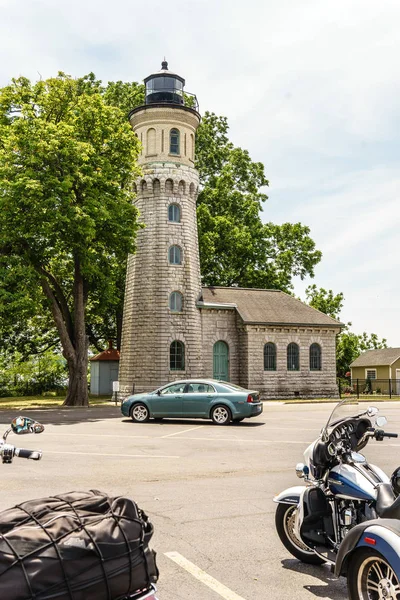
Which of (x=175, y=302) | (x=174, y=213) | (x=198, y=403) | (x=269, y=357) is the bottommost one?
(x=198, y=403)

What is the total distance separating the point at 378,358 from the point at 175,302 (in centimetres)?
2909

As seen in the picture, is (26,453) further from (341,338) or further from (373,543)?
(341,338)

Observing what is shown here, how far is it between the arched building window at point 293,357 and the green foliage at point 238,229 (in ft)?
27.9

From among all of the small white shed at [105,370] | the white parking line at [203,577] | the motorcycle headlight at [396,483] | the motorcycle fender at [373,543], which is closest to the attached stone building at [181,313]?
the small white shed at [105,370]

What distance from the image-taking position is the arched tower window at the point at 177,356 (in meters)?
36.2

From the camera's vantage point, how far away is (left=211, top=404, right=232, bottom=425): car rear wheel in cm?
1962

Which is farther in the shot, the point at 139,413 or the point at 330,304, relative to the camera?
the point at 330,304

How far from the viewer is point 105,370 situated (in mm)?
42906

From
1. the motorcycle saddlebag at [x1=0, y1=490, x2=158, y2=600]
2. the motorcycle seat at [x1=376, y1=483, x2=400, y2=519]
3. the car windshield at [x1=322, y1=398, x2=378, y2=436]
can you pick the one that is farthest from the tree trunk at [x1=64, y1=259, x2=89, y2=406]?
the motorcycle saddlebag at [x1=0, y1=490, x2=158, y2=600]

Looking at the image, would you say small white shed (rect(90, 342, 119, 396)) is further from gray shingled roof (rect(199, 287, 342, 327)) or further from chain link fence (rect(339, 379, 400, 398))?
chain link fence (rect(339, 379, 400, 398))

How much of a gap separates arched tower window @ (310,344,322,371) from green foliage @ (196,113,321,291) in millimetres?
8165

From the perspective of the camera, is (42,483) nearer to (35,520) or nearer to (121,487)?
(121,487)

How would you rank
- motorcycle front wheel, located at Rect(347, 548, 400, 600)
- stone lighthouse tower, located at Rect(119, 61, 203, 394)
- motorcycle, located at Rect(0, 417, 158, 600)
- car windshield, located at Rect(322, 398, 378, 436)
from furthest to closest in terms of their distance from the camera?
stone lighthouse tower, located at Rect(119, 61, 203, 394) < car windshield, located at Rect(322, 398, 378, 436) < motorcycle front wheel, located at Rect(347, 548, 400, 600) < motorcycle, located at Rect(0, 417, 158, 600)

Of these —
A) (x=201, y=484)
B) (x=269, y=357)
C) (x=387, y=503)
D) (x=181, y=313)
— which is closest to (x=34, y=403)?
(x=181, y=313)
